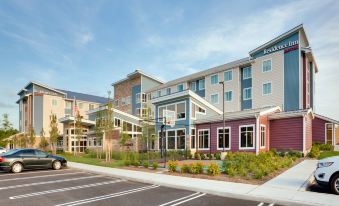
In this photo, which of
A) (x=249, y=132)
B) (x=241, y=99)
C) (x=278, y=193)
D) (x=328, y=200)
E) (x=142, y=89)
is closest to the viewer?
(x=328, y=200)

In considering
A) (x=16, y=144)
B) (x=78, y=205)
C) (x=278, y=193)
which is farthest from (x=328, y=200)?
(x=16, y=144)

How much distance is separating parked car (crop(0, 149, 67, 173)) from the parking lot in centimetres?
419

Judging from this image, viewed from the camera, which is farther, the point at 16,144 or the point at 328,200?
the point at 16,144

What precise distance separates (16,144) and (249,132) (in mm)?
49724

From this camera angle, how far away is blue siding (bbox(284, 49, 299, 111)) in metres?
32.4

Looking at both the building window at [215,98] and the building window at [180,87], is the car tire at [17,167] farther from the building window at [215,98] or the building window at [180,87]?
the building window at [180,87]

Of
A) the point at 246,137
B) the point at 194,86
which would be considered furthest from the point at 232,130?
the point at 194,86

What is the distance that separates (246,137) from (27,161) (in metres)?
17.8

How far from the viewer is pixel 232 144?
25.2 metres

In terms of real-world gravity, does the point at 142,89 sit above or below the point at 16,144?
above

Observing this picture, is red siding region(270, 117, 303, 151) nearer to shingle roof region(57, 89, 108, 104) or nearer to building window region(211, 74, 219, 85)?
building window region(211, 74, 219, 85)

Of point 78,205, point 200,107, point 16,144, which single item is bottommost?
point 16,144

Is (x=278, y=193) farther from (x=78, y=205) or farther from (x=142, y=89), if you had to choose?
(x=142, y=89)

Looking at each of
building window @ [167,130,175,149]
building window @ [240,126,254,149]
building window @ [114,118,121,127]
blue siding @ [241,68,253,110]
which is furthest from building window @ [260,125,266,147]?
building window @ [114,118,121,127]
